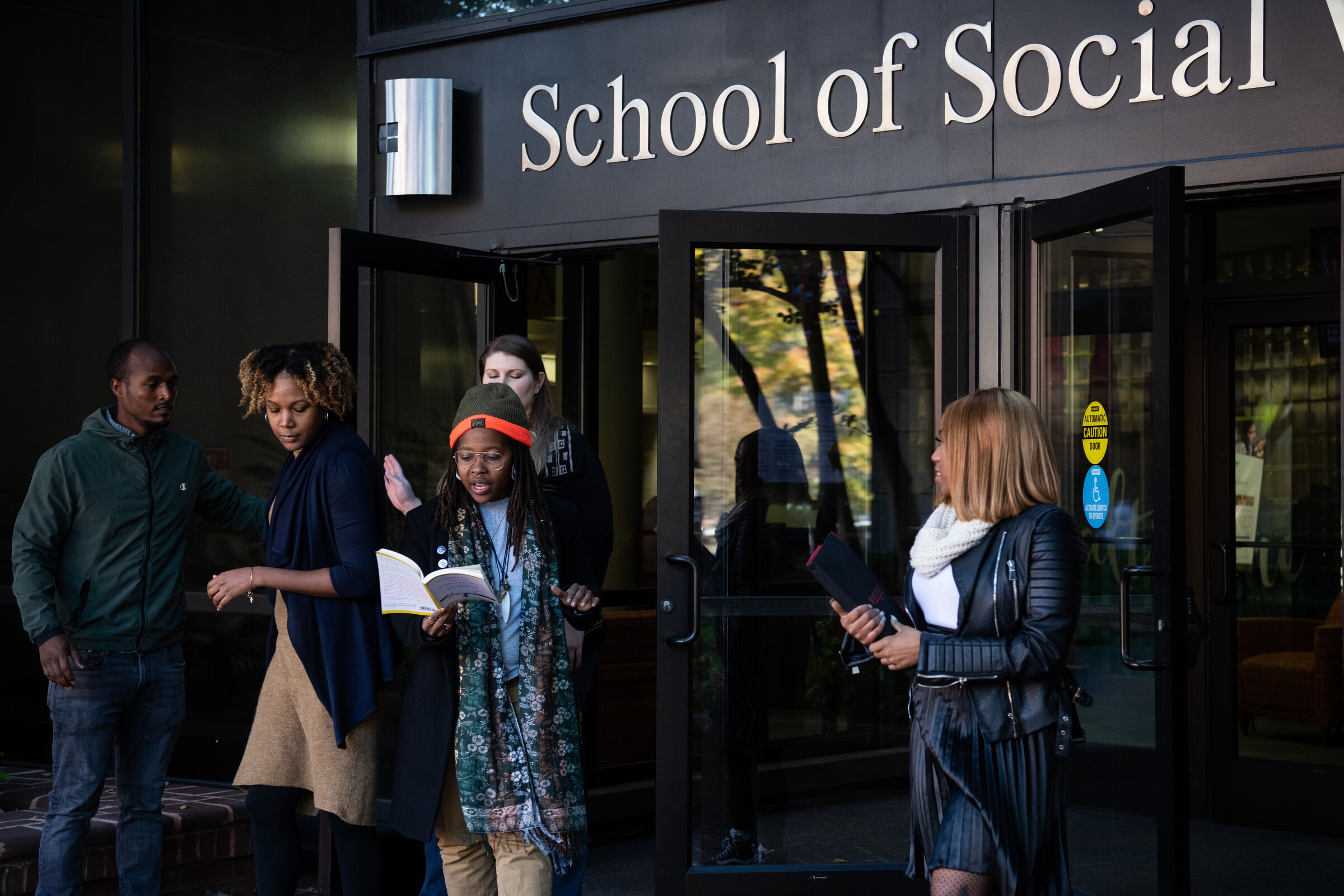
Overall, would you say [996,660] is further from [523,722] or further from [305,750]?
[305,750]

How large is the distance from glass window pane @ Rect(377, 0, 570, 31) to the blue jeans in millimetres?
2597

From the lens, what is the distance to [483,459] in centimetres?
318

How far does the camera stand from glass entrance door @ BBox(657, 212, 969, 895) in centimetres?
414

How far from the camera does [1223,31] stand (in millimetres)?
3863

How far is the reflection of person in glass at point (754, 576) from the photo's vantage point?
425 cm

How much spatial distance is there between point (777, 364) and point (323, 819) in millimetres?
1976

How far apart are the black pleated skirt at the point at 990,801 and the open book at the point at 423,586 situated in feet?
3.26

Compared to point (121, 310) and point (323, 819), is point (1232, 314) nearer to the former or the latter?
point (323, 819)

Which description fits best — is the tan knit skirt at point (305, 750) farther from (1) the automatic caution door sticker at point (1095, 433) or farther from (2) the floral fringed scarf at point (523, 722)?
(1) the automatic caution door sticker at point (1095, 433)

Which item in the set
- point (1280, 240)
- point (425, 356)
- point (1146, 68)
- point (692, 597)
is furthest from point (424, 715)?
point (1280, 240)

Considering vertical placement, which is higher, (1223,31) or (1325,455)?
(1223,31)

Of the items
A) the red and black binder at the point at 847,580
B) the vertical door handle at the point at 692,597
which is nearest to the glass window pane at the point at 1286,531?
the vertical door handle at the point at 692,597

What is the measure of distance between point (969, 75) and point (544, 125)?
1.60m

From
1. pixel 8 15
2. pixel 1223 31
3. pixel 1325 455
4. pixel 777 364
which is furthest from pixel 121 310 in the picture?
pixel 1325 455
